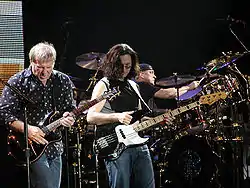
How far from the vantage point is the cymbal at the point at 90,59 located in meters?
7.69

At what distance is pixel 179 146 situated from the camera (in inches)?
310

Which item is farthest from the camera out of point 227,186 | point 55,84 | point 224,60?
point 227,186

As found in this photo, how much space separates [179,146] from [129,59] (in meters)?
3.09

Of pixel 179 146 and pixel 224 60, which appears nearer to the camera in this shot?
pixel 224 60

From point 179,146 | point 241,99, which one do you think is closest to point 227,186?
point 179,146

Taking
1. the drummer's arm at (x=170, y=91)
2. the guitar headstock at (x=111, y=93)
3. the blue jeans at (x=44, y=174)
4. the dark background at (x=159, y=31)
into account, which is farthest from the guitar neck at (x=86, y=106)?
the dark background at (x=159, y=31)

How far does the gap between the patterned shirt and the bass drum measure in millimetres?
3391

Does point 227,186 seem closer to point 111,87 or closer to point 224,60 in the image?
point 224,60

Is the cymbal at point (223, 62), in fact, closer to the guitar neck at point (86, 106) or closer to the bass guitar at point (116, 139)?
the bass guitar at point (116, 139)

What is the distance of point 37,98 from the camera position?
15.4ft

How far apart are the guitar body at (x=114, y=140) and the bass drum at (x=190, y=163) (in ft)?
9.52

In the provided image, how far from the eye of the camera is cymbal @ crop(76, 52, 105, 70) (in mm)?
7691

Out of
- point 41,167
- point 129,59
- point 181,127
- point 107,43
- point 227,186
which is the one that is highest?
point 107,43

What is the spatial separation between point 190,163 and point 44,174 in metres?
3.95
